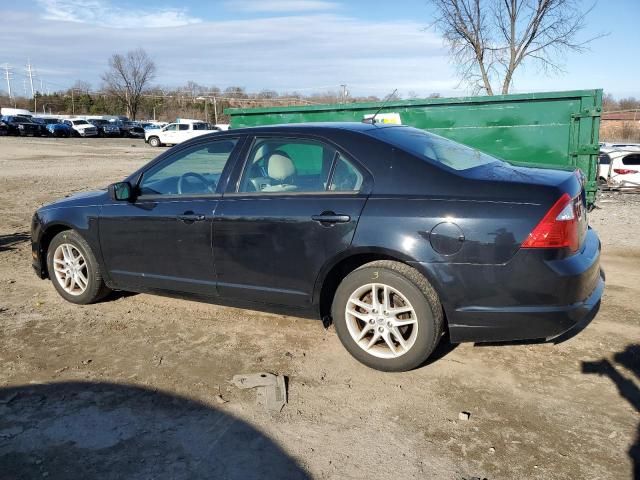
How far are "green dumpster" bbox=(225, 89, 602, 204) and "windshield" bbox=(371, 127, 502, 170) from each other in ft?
12.0

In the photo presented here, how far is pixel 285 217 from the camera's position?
12.4 ft

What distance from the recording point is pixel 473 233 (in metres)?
3.22

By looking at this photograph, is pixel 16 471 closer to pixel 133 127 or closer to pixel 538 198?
pixel 538 198

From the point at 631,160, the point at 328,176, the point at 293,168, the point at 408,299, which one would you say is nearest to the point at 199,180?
the point at 293,168

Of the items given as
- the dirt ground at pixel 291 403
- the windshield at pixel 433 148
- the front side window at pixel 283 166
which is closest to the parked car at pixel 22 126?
the dirt ground at pixel 291 403

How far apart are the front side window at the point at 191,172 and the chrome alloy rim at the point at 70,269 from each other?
0.98 meters

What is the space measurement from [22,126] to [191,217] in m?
51.3

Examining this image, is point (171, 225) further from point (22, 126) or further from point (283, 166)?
point (22, 126)

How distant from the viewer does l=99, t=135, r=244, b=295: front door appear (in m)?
4.18

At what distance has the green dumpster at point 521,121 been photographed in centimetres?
788

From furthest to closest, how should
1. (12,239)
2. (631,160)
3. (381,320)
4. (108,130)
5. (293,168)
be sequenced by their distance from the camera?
(108,130) → (631,160) → (12,239) → (293,168) → (381,320)

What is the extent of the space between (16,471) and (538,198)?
307 cm

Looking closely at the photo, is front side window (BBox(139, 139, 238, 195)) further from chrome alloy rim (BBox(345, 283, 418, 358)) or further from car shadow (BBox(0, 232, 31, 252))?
car shadow (BBox(0, 232, 31, 252))

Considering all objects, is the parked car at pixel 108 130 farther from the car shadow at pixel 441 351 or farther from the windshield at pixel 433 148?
the car shadow at pixel 441 351
